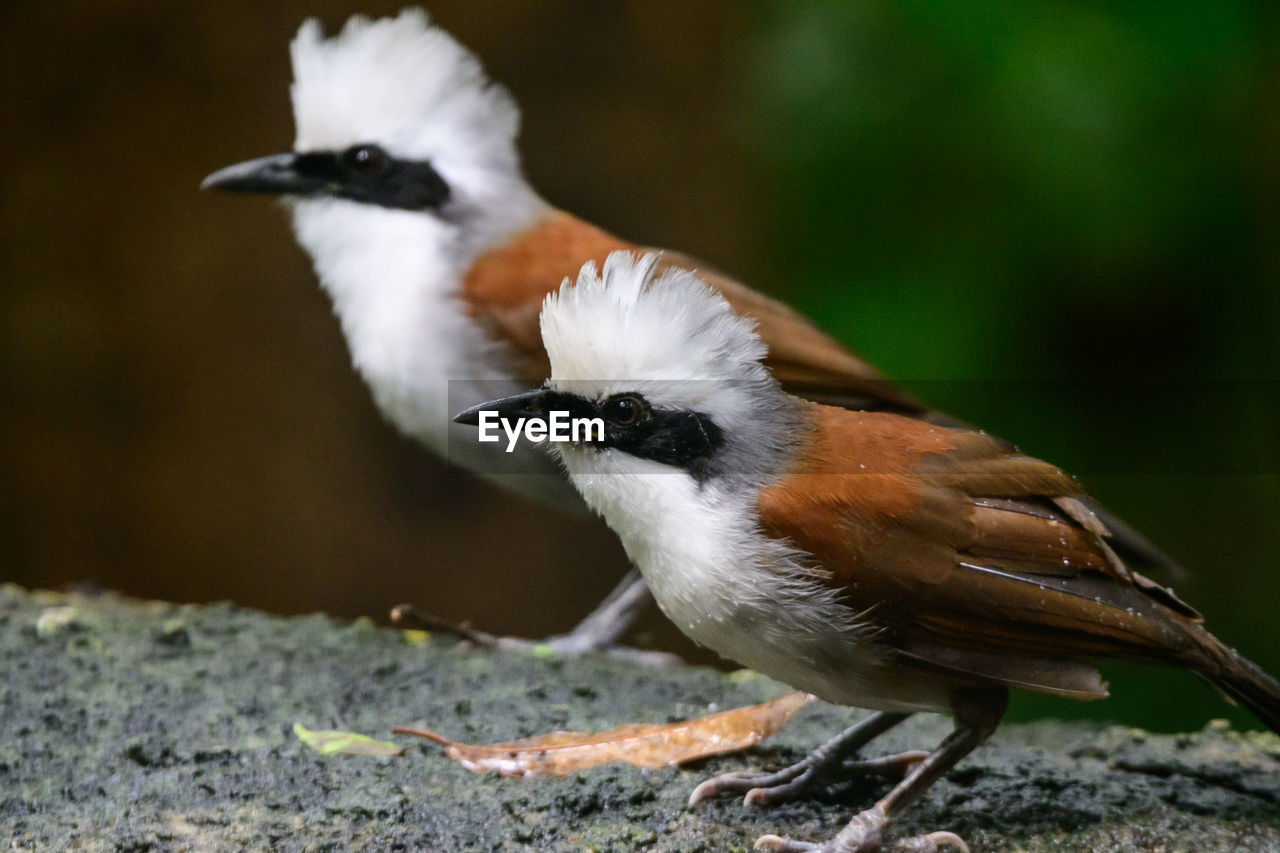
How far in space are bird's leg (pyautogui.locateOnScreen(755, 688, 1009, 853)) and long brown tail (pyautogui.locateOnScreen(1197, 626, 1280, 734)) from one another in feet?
1.53

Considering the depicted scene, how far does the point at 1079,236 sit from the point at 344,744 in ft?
11.6

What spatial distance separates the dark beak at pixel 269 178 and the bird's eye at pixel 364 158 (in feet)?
0.40

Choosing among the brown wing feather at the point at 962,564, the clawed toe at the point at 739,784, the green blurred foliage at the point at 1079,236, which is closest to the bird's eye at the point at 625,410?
the brown wing feather at the point at 962,564

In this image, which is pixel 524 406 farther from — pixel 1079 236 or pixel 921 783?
pixel 1079 236

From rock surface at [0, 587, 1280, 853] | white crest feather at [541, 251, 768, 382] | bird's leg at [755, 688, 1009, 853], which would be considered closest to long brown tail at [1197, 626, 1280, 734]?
rock surface at [0, 587, 1280, 853]

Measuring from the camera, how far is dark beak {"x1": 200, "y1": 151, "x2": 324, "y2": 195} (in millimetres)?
4086

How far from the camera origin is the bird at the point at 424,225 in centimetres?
408

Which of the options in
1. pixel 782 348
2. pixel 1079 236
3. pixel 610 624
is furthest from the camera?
pixel 1079 236

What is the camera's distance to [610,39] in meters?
5.87

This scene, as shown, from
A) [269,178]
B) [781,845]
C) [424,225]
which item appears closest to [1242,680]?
[781,845]

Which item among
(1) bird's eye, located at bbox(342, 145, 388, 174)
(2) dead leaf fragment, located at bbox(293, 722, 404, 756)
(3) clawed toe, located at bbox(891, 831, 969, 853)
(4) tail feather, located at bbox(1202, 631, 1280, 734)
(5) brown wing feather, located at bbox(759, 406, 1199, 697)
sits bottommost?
(2) dead leaf fragment, located at bbox(293, 722, 404, 756)

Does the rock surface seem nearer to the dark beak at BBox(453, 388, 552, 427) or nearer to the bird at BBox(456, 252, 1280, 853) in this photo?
the bird at BBox(456, 252, 1280, 853)

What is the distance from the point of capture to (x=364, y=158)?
4.23m

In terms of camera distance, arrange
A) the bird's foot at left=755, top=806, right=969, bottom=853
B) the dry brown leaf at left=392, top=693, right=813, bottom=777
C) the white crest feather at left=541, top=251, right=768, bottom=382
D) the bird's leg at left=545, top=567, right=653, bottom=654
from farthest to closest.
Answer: the bird's leg at left=545, top=567, right=653, bottom=654 → the dry brown leaf at left=392, top=693, right=813, bottom=777 → the bird's foot at left=755, top=806, right=969, bottom=853 → the white crest feather at left=541, top=251, right=768, bottom=382
